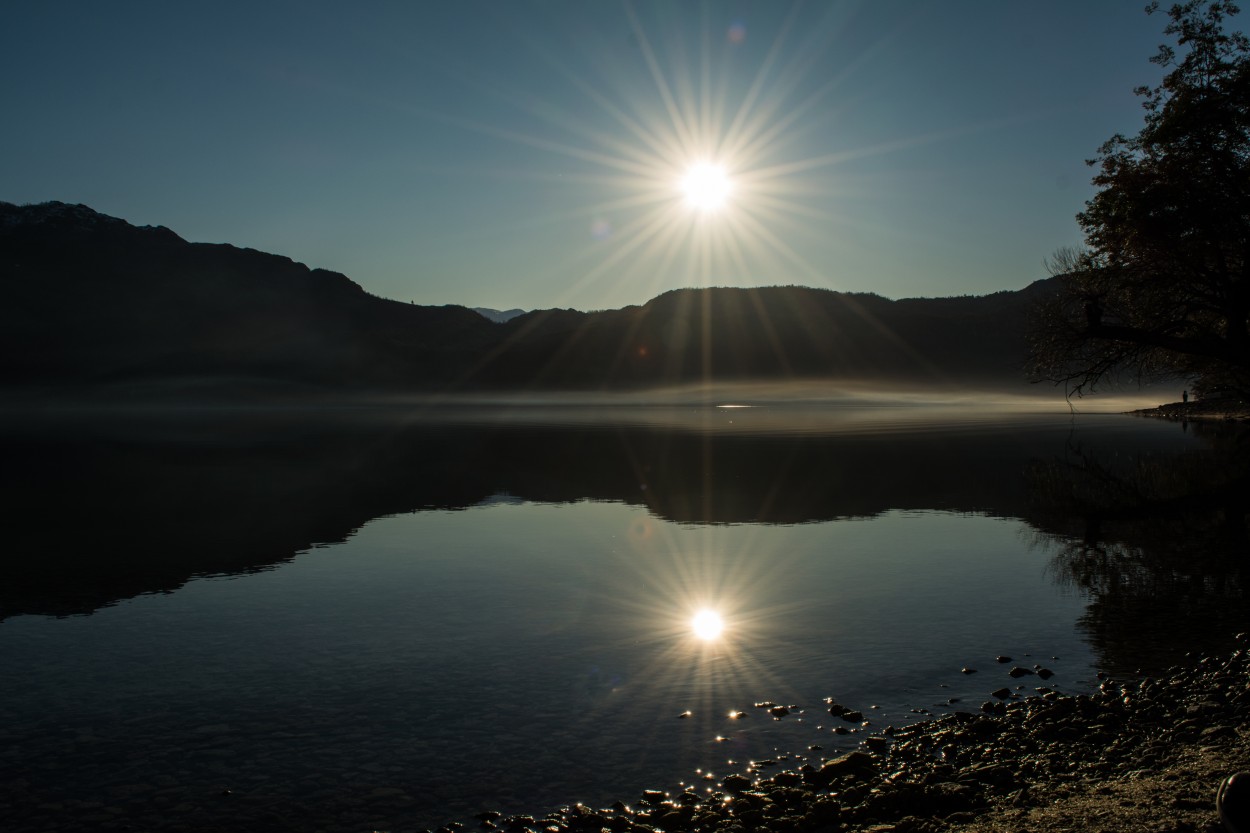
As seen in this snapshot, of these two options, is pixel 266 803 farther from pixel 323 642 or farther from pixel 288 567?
pixel 288 567

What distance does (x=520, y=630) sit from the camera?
46.1ft

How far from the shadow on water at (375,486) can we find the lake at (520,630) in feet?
0.79

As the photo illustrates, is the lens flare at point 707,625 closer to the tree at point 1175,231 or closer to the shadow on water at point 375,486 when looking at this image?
the shadow on water at point 375,486

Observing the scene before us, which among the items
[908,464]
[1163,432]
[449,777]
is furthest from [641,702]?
[1163,432]

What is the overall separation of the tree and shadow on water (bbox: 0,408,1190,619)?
19.8 ft

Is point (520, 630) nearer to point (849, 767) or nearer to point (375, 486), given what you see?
point (849, 767)

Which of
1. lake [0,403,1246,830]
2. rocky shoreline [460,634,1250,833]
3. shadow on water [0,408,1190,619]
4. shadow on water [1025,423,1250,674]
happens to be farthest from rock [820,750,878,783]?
shadow on water [0,408,1190,619]

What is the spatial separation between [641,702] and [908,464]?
105 ft

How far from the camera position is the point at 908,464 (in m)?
40.4

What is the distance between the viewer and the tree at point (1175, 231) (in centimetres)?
2786

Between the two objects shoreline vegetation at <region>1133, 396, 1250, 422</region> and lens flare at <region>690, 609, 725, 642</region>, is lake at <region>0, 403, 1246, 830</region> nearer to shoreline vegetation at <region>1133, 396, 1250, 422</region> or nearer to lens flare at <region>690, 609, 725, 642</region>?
lens flare at <region>690, 609, 725, 642</region>

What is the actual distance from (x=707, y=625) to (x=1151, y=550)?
424 inches

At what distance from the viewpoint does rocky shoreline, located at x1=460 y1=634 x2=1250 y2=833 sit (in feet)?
23.2

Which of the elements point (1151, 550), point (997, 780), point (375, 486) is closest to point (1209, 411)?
point (1151, 550)
